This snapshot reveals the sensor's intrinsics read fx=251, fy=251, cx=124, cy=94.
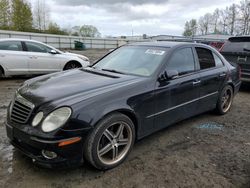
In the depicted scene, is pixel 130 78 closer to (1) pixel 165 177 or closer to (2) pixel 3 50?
(1) pixel 165 177

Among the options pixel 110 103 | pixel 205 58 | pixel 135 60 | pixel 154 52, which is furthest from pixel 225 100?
pixel 110 103

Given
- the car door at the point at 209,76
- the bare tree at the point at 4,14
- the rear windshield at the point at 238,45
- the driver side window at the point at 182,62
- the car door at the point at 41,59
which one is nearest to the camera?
the driver side window at the point at 182,62

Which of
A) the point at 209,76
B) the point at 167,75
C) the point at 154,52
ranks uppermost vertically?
the point at 154,52

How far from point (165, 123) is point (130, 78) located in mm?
911

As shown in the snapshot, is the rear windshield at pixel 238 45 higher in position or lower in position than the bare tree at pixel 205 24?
lower

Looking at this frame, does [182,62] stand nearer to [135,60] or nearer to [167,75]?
[167,75]

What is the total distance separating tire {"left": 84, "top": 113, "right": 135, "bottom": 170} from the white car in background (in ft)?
20.3

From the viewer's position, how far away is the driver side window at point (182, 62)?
3.97 meters

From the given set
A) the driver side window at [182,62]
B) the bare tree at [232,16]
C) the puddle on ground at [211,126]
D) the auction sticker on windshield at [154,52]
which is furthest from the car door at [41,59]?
the bare tree at [232,16]

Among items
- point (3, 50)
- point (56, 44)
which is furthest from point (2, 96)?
point (56, 44)

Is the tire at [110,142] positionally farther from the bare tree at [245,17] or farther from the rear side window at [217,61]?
the bare tree at [245,17]

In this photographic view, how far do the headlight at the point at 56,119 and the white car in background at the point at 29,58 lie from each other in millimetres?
6216

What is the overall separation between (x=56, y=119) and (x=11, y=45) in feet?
21.4

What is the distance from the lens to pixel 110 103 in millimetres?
3000
